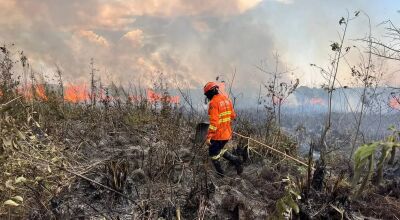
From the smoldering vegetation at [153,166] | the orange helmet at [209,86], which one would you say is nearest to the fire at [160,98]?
the smoldering vegetation at [153,166]

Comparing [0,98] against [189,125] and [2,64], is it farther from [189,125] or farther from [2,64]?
[189,125]

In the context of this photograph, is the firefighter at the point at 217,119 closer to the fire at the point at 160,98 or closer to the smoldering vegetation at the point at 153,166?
the smoldering vegetation at the point at 153,166

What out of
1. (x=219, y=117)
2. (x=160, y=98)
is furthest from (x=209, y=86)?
(x=160, y=98)

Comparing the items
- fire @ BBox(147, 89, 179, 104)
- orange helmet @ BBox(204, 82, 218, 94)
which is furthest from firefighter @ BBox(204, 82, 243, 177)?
fire @ BBox(147, 89, 179, 104)

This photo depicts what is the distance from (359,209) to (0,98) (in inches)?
248

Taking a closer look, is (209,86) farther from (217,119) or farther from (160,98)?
(160,98)

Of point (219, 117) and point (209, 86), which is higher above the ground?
point (209, 86)

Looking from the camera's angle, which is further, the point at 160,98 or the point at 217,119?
the point at 160,98

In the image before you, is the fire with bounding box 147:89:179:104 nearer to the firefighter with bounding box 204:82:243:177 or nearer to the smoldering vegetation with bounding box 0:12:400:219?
the smoldering vegetation with bounding box 0:12:400:219

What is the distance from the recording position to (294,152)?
9492mm

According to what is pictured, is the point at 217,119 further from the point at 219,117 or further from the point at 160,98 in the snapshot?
the point at 160,98

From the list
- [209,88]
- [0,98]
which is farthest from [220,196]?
[0,98]

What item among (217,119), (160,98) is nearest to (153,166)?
(217,119)

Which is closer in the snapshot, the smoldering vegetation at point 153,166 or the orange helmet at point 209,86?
the smoldering vegetation at point 153,166
